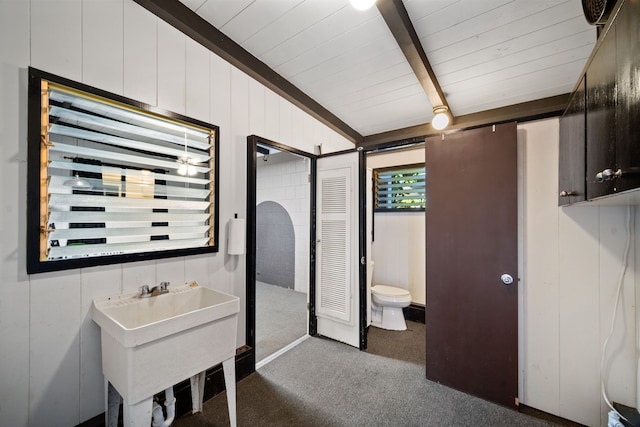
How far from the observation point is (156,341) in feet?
3.98

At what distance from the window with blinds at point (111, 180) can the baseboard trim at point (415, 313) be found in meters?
2.64

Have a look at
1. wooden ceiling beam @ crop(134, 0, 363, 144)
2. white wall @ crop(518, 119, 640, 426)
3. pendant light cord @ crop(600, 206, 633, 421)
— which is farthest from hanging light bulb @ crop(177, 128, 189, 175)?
pendant light cord @ crop(600, 206, 633, 421)

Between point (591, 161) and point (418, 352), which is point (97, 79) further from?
point (418, 352)

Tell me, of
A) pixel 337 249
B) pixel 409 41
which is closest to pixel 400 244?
pixel 337 249

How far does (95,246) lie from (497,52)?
9.94 ft

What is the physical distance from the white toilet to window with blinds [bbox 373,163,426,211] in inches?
38.2

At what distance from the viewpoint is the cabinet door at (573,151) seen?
4.24ft

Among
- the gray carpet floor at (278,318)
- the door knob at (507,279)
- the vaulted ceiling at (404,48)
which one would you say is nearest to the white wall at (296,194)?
the gray carpet floor at (278,318)

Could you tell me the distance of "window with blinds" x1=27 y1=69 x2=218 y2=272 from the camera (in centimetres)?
127

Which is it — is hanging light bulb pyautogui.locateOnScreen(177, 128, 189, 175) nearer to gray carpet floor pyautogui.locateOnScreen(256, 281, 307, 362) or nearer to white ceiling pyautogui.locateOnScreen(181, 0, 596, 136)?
white ceiling pyautogui.locateOnScreen(181, 0, 596, 136)

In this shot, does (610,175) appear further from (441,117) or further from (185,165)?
(185,165)

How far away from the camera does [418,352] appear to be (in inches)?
101

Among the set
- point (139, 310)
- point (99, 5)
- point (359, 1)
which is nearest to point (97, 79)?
point (99, 5)

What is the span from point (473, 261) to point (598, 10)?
148 centimetres
